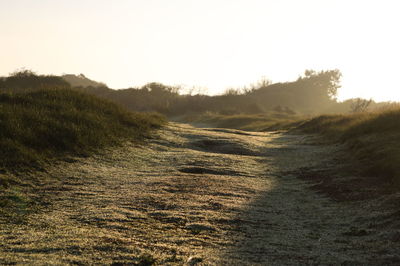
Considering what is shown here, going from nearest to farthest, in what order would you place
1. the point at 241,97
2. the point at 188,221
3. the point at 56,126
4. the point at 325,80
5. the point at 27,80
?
the point at 188,221 → the point at 56,126 → the point at 27,80 → the point at 241,97 → the point at 325,80

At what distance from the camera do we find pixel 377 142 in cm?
1262

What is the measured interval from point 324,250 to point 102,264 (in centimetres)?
272

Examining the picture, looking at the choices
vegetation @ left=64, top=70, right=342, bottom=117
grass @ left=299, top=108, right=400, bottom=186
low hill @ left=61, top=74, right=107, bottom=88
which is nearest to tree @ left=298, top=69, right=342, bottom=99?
vegetation @ left=64, top=70, right=342, bottom=117

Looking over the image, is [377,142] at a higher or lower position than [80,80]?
lower

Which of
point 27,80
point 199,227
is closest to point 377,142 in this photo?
point 199,227

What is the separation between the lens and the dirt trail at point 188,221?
447 cm

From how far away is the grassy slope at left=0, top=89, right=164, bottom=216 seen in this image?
25.5ft

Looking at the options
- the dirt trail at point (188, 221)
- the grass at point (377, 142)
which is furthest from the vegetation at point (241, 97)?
the dirt trail at point (188, 221)

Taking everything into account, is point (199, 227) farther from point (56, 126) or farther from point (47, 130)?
point (56, 126)

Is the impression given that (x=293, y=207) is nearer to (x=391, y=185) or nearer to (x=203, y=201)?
(x=203, y=201)

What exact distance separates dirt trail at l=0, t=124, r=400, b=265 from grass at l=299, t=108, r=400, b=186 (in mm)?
1830

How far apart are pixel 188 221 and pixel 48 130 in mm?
6523

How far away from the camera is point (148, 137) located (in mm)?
15484

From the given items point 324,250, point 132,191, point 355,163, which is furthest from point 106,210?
point 355,163
